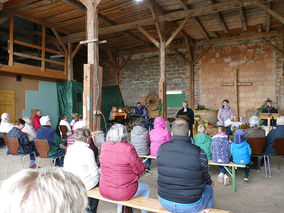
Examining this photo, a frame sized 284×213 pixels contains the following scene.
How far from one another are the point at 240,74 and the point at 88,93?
8258 mm

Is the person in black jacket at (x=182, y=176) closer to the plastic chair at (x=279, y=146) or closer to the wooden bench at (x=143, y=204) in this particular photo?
the wooden bench at (x=143, y=204)

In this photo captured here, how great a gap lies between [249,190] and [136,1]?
19.6 ft

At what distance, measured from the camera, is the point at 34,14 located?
804 centimetres

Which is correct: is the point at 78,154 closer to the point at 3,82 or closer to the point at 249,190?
the point at 249,190

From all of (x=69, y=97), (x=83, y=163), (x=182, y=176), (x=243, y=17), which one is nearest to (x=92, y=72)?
(x=83, y=163)

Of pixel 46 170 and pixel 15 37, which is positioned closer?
pixel 46 170

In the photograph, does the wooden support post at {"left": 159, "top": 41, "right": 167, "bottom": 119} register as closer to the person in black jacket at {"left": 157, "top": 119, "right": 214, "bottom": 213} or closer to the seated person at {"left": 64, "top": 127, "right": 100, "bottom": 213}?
the seated person at {"left": 64, "top": 127, "right": 100, "bottom": 213}

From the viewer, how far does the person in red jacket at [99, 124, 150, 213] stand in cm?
221

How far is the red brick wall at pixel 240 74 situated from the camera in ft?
31.5

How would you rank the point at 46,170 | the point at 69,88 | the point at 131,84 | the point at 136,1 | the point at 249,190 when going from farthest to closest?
the point at 131,84, the point at 69,88, the point at 136,1, the point at 249,190, the point at 46,170

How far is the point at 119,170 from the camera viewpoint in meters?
2.21

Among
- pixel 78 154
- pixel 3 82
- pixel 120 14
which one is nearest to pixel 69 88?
pixel 3 82

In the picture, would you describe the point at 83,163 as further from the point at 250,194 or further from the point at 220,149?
the point at 250,194

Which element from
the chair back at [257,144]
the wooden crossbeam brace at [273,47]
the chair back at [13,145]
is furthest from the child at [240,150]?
the wooden crossbeam brace at [273,47]
